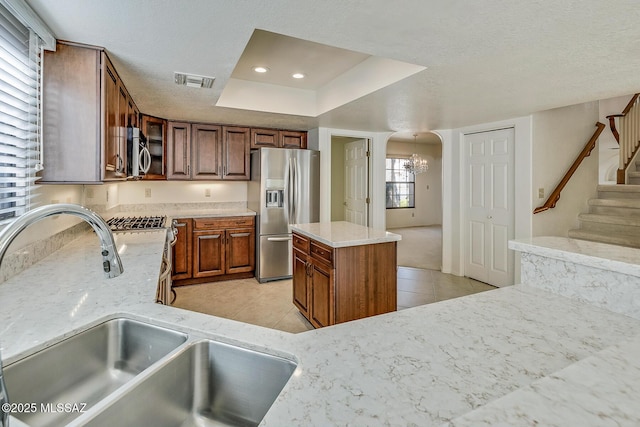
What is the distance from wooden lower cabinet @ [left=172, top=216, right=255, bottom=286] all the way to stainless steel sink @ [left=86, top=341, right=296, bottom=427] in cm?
333

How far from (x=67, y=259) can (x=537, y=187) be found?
443cm

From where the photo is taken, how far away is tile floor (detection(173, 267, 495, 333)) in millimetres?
3023

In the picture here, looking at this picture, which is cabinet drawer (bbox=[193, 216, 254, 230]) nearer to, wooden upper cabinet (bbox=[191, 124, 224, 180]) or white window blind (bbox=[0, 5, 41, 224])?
wooden upper cabinet (bbox=[191, 124, 224, 180])

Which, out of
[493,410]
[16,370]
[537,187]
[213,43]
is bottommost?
[16,370]

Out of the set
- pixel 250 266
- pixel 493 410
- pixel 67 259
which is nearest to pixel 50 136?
pixel 67 259

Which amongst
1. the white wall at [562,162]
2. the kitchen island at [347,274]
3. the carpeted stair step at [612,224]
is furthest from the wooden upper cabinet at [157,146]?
the carpeted stair step at [612,224]

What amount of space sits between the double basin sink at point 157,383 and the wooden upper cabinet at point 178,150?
3398mm

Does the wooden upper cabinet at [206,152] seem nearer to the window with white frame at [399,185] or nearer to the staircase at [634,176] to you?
the window with white frame at [399,185]

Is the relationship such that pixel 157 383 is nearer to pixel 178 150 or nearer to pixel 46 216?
pixel 46 216

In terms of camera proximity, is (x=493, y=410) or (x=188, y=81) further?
(x=188, y=81)

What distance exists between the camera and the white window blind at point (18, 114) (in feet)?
4.58

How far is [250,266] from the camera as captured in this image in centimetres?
433

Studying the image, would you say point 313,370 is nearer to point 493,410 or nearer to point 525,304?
point 493,410

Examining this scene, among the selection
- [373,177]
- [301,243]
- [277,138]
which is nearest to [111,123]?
[301,243]
